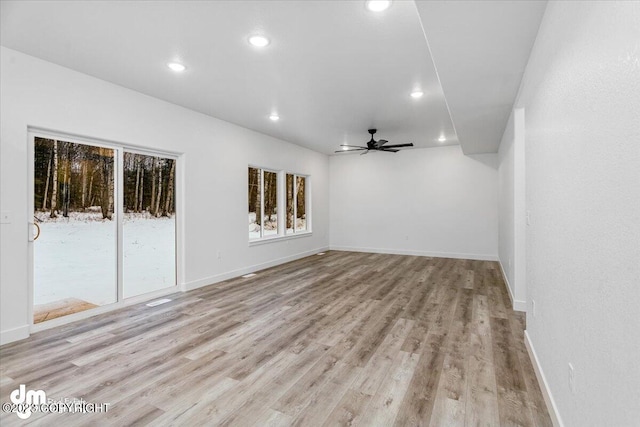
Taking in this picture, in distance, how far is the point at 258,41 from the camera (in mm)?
2703

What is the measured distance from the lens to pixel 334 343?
2.81 m

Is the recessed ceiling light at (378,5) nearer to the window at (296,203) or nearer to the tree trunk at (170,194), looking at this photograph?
the tree trunk at (170,194)

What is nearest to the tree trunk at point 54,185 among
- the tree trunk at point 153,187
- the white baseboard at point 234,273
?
the tree trunk at point 153,187

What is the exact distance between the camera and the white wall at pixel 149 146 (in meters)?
2.89

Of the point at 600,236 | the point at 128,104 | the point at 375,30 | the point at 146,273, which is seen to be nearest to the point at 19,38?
the point at 128,104

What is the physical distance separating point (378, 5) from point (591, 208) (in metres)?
1.83

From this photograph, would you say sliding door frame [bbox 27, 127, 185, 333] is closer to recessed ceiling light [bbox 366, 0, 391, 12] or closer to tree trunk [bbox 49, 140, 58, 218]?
tree trunk [bbox 49, 140, 58, 218]

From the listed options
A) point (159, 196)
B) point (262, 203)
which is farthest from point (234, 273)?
point (159, 196)

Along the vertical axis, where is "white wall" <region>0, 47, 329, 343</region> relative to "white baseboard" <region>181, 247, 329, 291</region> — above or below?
above

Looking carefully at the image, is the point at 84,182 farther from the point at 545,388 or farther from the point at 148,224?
the point at 545,388

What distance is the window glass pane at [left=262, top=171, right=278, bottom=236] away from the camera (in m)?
6.59

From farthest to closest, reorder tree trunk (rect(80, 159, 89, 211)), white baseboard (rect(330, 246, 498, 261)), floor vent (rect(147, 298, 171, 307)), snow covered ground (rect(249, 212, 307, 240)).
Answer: white baseboard (rect(330, 246, 498, 261)) < snow covered ground (rect(249, 212, 307, 240)) < floor vent (rect(147, 298, 171, 307)) < tree trunk (rect(80, 159, 89, 211))

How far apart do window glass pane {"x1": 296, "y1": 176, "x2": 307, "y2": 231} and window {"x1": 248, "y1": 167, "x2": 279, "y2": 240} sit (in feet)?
2.89

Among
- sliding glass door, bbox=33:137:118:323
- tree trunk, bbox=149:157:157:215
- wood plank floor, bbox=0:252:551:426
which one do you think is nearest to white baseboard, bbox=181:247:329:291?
wood plank floor, bbox=0:252:551:426
